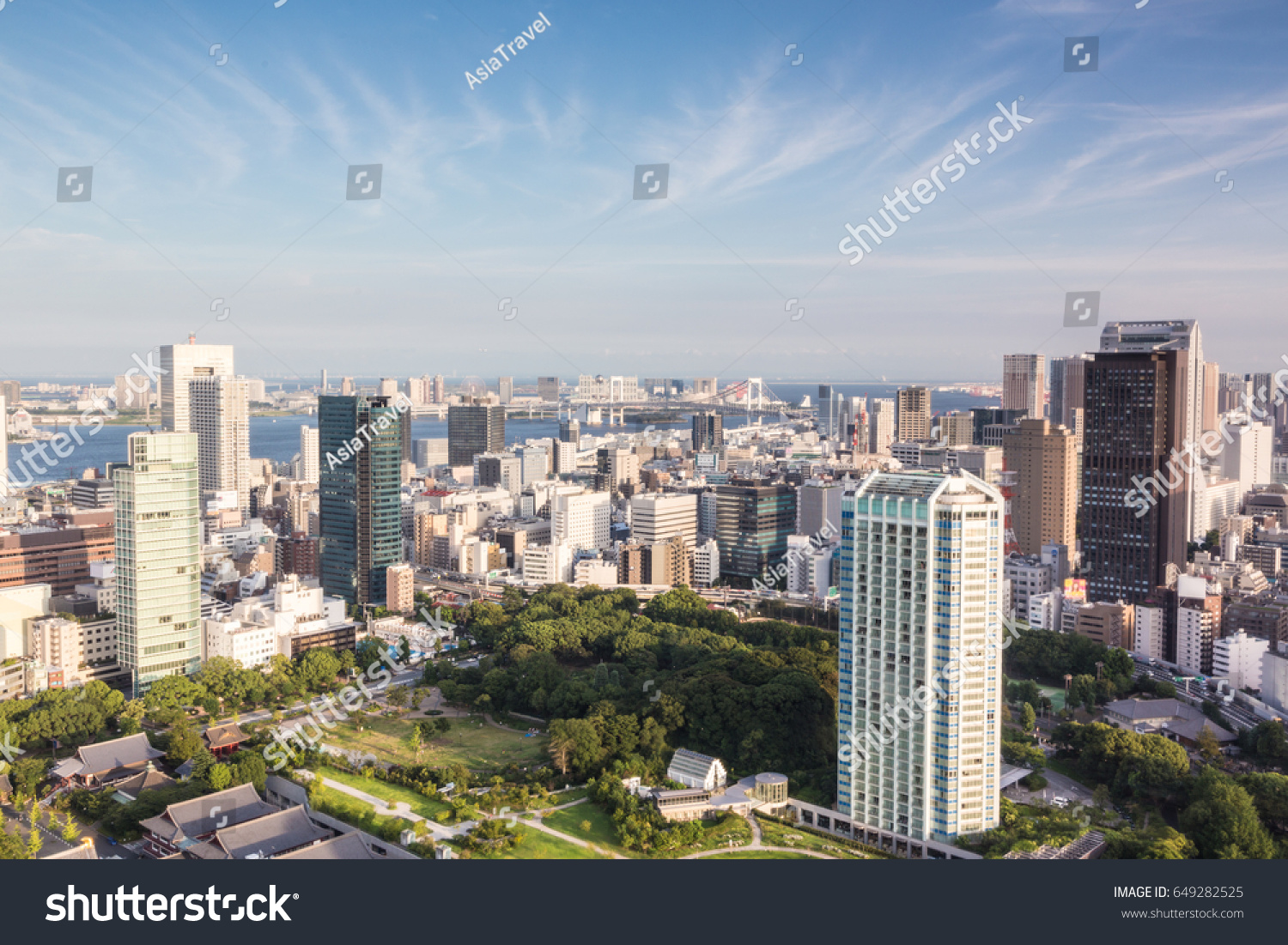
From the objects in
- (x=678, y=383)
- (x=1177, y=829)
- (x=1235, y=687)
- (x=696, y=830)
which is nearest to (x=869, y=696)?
Answer: (x=696, y=830)

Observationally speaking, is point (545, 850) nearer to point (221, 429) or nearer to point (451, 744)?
point (451, 744)

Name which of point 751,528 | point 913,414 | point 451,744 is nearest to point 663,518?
point 751,528

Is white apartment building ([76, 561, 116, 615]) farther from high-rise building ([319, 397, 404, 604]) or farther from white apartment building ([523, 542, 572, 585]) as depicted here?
white apartment building ([523, 542, 572, 585])

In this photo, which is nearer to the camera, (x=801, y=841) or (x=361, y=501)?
(x=801, y=841)

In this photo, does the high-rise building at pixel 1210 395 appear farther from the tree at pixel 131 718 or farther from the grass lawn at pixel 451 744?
the tree at pixel 131 718

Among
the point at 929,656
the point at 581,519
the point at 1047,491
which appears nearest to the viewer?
the point at 929,656

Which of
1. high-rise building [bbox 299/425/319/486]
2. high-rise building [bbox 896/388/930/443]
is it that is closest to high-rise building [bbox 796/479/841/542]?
high-rise building [bbox 896/388/930/443]

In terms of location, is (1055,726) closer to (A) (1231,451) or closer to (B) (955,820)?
(B) (955,820)
